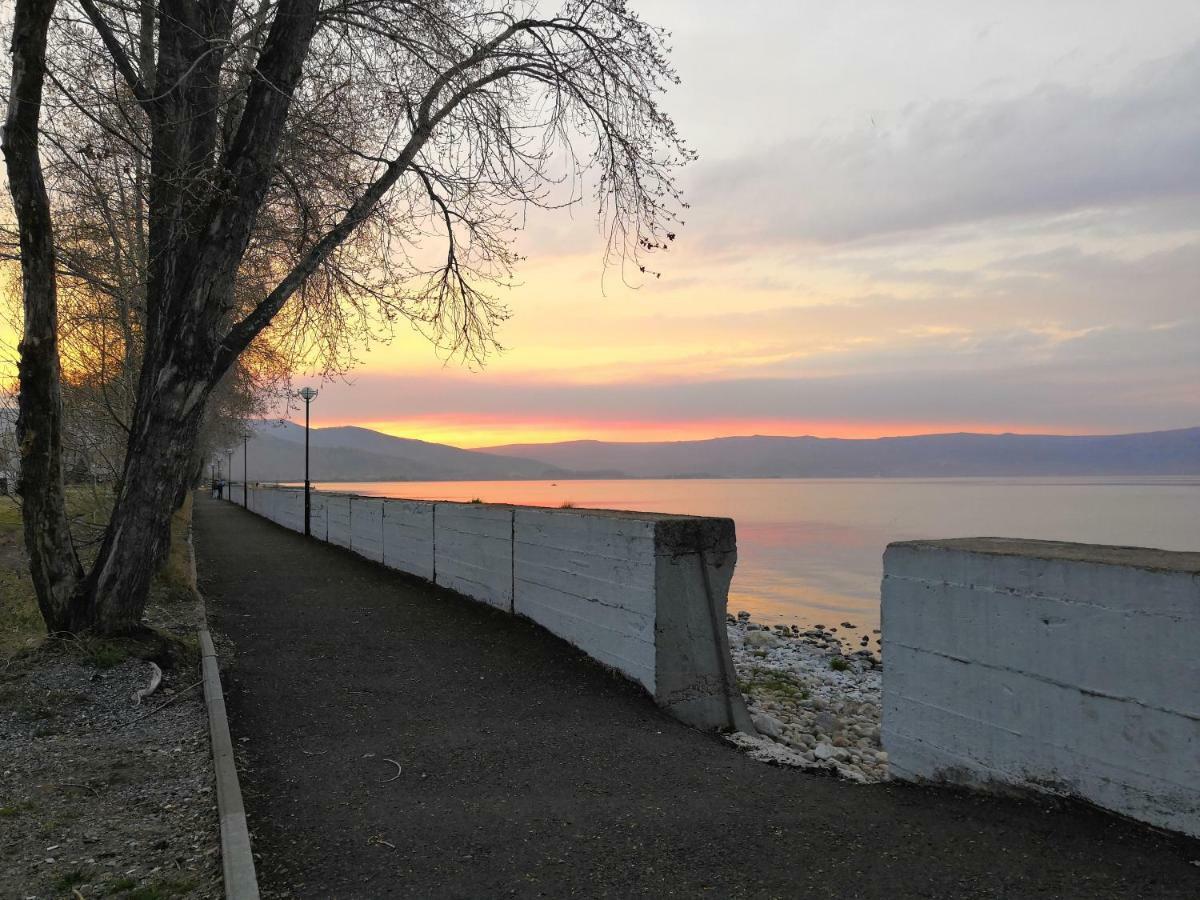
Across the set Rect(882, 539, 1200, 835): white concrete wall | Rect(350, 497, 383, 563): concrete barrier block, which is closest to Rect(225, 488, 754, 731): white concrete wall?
Rect(882, 539, 1200, 835): white concrete wall

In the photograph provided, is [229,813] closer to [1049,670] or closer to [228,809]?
[228,809]

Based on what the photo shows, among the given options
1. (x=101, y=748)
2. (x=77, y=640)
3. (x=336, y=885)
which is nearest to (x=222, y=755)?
(x=101, y=748)

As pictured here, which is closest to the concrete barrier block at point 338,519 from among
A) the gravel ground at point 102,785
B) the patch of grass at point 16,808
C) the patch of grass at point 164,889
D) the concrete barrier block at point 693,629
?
the gravel ground at point 102,785

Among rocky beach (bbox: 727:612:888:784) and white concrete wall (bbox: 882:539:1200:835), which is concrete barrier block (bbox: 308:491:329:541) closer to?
rocky beach (bbox: 727:612:888:784)

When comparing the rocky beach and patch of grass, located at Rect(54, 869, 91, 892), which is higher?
patch of grass, located at Rect(54, 869, 91, 892)

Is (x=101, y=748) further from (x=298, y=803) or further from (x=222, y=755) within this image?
(x=298, y=803)

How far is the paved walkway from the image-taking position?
3.67 m

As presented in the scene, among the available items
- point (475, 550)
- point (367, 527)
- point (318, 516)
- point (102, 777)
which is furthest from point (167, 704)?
point (318, 516)

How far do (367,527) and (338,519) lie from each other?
144 inches

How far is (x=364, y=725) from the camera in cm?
623

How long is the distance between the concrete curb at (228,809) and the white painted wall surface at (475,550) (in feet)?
12.4

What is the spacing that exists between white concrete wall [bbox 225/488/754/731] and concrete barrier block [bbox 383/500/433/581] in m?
2.90

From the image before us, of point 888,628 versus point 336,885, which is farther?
point 888,628

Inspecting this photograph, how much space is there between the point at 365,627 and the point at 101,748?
436cm
